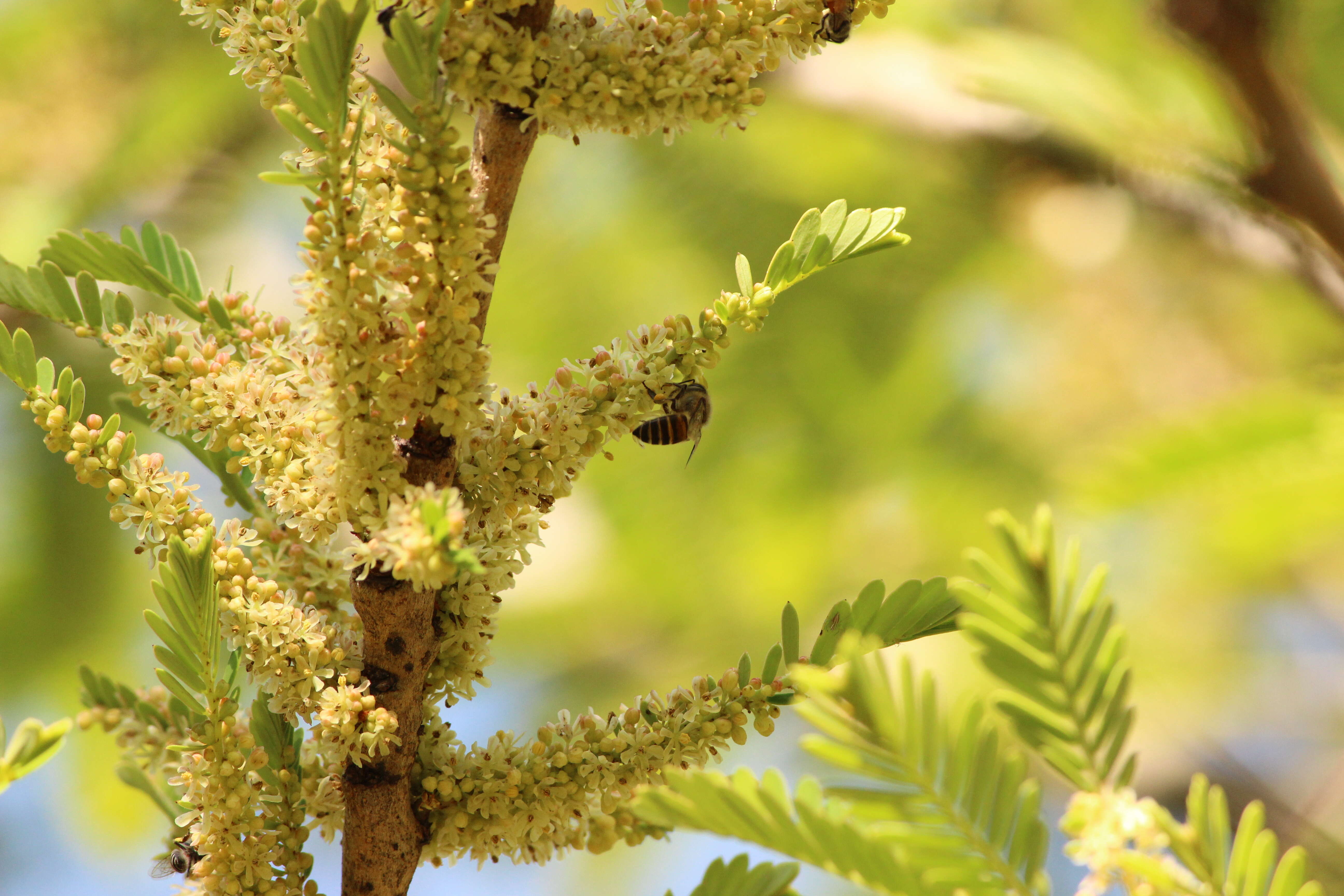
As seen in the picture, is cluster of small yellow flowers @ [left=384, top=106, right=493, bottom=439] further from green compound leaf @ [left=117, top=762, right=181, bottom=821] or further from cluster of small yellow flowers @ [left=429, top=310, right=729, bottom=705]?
green compound leaf @ [left=117, top=762, right=181, bottom=821]

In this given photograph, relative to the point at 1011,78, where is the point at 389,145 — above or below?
below

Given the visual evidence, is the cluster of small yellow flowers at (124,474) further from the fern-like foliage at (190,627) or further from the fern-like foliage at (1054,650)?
the fern-like foliage at (1054,650)

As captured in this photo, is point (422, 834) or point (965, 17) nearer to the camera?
point (422, 834)

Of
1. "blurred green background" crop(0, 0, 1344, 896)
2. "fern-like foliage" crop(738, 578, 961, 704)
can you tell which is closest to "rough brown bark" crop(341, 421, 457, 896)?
"fern-like foliage" crop(738, 578, 961, 704)

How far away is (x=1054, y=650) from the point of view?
50 cm

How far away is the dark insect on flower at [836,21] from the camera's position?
0.67 m

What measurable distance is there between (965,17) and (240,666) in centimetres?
219

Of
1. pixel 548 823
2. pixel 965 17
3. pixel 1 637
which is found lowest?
pixel 548 823

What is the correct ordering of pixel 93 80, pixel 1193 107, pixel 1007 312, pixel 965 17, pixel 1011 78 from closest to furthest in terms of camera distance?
pixel 1011 78
pixel 1193 107
pixel 965 17
pixel 93 80
pixel 1007 312

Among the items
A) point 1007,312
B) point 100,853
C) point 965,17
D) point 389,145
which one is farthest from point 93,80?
point 389,145

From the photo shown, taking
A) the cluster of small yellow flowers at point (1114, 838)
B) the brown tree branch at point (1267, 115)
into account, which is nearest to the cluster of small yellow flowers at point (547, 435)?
the cluster of small yellow flowers at point (1114, 838)

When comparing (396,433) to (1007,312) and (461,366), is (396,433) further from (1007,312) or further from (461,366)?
(1007,312)

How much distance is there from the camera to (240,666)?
744mm

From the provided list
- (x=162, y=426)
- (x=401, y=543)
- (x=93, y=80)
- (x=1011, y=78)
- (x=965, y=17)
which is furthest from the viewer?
(x=93, y=80)
